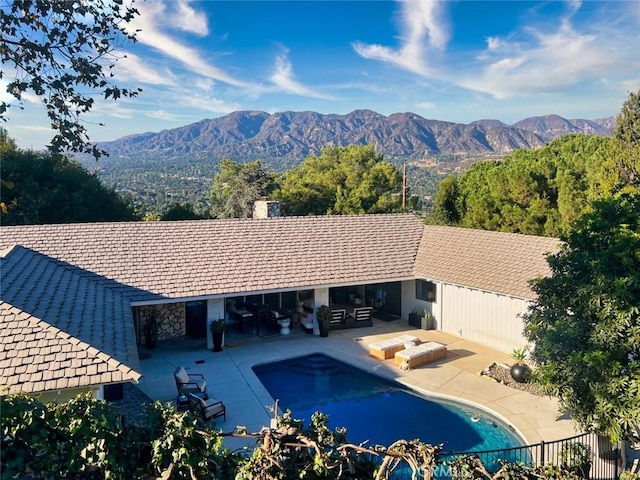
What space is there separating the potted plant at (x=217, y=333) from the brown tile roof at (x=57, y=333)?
11.7 feet

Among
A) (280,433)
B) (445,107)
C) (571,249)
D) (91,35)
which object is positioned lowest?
(280,433)

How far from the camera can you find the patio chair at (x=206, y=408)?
501 inches

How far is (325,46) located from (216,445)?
42.3 m

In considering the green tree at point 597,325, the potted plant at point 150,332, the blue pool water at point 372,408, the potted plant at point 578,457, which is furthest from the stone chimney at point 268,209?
the potted plant at point 578,457

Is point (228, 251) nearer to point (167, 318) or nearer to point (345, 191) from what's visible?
point (167, 318)

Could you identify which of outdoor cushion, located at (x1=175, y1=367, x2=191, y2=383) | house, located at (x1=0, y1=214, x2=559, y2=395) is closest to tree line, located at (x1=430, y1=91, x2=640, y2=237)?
house, located at (x1=0, y1=214, x2=559, y2=395)

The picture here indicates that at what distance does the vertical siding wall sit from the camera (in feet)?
60.7

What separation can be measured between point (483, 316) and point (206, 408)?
11.8 metres

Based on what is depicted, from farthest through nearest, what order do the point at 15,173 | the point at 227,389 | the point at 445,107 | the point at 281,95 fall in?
the point at 281,95, the point at 445,107, the point at 15,173, the point at 227,389

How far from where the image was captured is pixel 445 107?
61.0 m

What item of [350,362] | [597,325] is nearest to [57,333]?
[350,362]

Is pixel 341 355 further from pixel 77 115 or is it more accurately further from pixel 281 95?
pixel 281 95

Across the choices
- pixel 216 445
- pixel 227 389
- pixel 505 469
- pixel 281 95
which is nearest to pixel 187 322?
pixel 227 389

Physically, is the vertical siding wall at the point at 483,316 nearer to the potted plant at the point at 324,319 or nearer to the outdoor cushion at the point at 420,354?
the outdoor cushion at the point at 420,354
